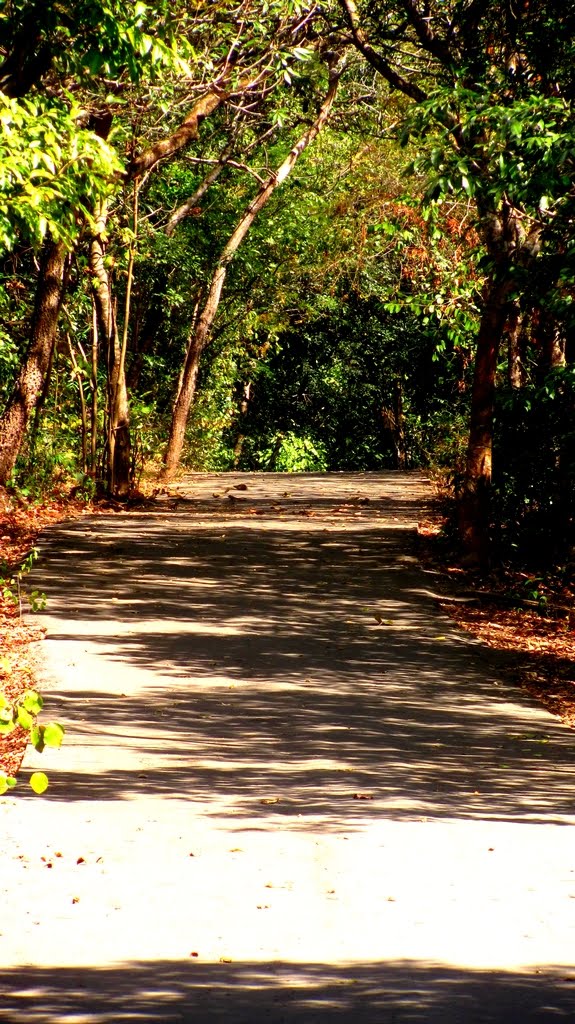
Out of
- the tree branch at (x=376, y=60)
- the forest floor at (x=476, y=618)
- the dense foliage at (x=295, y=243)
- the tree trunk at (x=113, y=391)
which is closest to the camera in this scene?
the forest floor at (x=476, y=618)

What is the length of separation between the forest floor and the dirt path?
295mm

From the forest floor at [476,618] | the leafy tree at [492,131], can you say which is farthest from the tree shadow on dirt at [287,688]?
the leafy tree at [492,131]

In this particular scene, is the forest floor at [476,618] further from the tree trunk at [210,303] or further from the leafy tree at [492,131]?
the tree trunk at [210,303]

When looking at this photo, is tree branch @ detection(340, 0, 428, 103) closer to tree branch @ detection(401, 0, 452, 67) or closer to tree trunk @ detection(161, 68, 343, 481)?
tree branch @ detection(401, 0, 452, 67)

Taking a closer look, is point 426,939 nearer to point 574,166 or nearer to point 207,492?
point 574,166

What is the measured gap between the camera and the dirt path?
4.21 m

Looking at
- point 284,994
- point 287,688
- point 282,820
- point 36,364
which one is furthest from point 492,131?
point 284,994

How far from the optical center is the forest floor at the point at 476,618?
9.70m

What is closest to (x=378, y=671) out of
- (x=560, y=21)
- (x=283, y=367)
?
(x=560, y=21)

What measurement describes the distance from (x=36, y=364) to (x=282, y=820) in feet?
35.2

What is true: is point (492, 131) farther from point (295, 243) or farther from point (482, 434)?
point (295, 243)

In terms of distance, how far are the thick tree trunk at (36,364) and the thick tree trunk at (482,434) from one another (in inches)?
207

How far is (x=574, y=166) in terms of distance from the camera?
997cm

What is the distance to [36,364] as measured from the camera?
16047 mm
